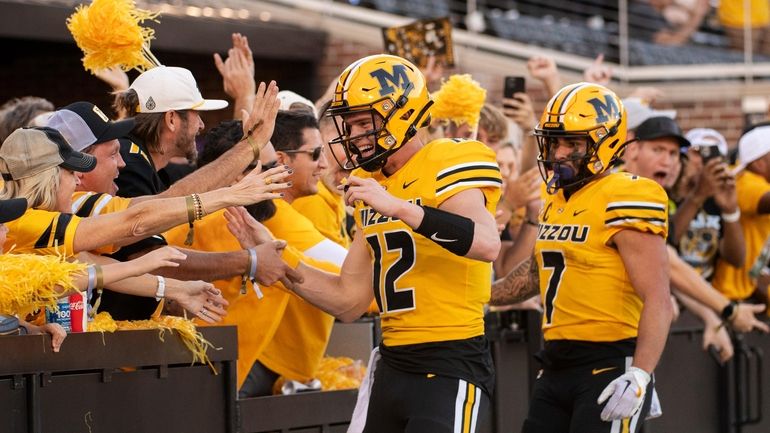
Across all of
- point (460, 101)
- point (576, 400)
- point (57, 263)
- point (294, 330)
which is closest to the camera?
point (57, 263)

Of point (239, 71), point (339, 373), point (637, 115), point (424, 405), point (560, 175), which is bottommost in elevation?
point (339, 373)

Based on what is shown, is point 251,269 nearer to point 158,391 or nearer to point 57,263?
point 158,391

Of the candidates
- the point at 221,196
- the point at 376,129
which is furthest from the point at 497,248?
the point at 221,196

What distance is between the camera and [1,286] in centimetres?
479

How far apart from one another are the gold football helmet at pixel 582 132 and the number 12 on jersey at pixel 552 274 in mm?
294

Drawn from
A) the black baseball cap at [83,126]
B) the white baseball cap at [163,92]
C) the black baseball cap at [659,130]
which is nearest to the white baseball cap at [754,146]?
the black baseball cap at [659,130]

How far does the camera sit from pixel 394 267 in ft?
17.0

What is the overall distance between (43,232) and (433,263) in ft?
4.92

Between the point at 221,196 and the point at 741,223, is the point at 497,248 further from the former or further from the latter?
the point at 741,223

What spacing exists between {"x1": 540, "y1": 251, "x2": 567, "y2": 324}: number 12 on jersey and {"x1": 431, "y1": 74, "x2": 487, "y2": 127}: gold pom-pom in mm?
1565

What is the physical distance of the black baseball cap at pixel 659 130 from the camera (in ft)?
24.8

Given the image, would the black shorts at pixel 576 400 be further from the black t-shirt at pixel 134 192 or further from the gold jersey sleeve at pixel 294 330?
the black t-shirt at pixel 134 192

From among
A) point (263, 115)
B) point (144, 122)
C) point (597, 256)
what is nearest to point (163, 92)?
point (144, 122)

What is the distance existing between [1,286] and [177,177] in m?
2.99
